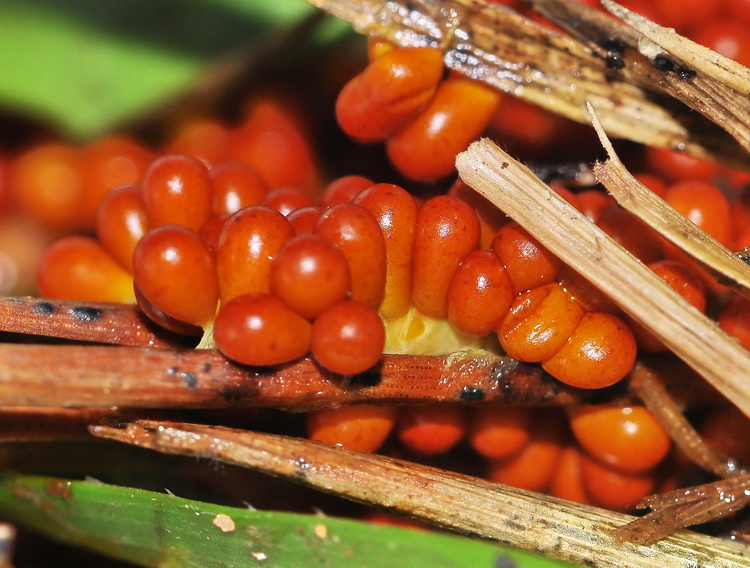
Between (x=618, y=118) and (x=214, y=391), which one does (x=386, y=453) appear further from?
(x=618, y=118)

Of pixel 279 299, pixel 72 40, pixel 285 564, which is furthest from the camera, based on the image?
pixel 72 40

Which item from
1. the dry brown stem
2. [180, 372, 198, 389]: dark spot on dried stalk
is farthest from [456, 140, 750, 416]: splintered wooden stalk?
the dry brown stem

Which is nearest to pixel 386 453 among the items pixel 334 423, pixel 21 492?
pixel 334 423

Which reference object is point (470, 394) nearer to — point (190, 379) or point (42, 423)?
point (190, 379)

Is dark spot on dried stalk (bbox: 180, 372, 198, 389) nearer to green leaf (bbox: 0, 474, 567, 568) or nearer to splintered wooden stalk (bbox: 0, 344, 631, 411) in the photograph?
splintered wooden stalk (bbox: 0, 344, 631, 411)

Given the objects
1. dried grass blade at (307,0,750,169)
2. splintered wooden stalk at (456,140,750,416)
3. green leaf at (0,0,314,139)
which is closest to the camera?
splintered wooden stalk at (456,140,750,416)

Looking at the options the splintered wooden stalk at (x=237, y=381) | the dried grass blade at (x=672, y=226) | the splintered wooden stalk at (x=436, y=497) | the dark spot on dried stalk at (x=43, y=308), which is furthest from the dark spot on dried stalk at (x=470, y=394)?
the dark spot on dried stalk at (x=43, y=308)

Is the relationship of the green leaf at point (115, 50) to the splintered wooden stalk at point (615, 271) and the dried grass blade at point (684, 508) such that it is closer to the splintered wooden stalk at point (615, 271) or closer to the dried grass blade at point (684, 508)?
the splintered wooden stalk at point (615, 271)
